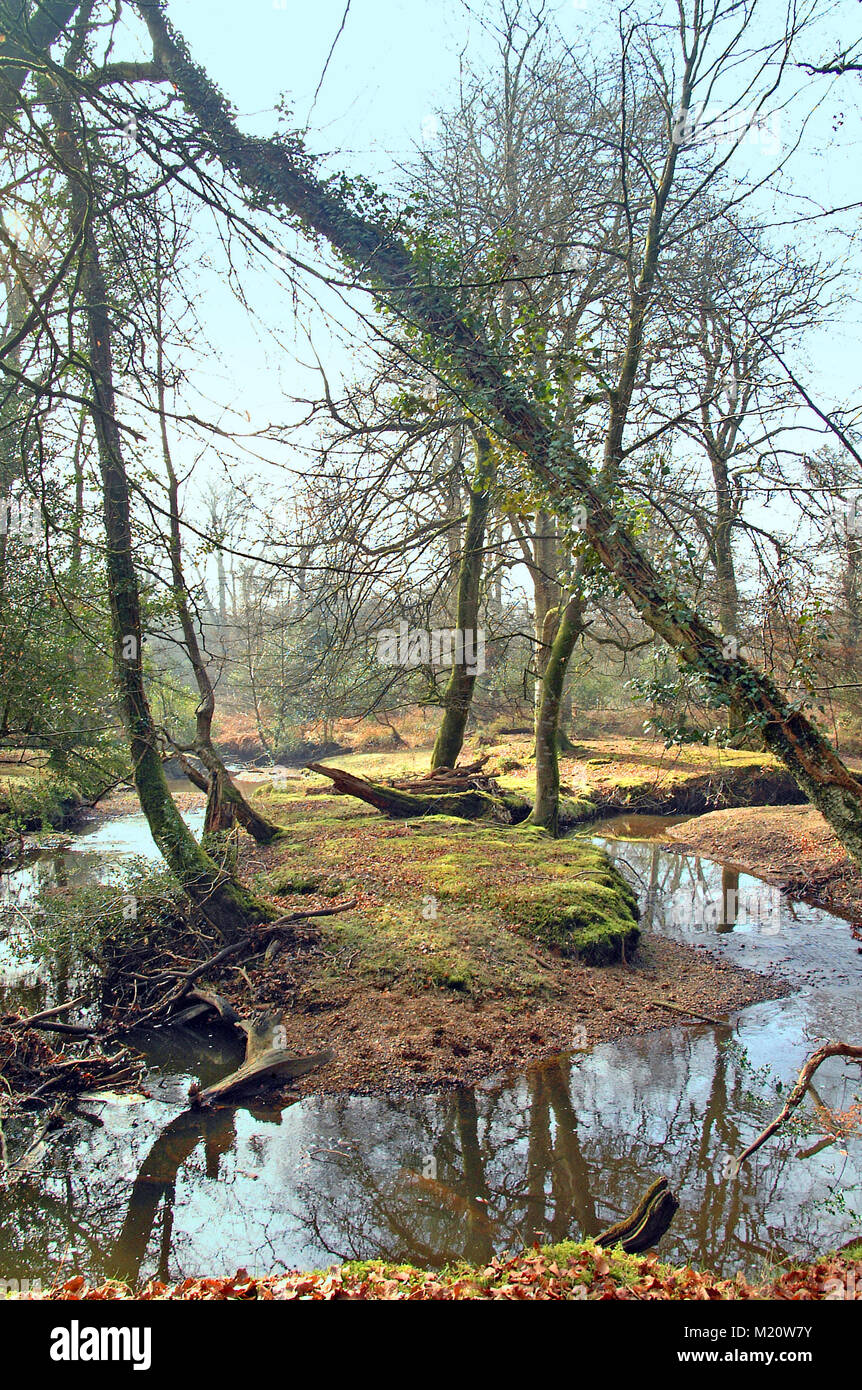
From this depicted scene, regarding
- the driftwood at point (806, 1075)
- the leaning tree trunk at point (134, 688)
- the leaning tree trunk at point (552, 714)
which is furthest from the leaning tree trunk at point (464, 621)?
the driftwood at point (806, 1075)

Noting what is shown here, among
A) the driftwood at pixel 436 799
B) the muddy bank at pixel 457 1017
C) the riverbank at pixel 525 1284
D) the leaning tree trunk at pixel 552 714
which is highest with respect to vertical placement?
the leaning tree trunk at pixel 552 714

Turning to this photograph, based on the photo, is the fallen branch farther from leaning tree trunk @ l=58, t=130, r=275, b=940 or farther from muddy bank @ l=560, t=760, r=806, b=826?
muddy bank @ l=560, t=760, r=806, b=826

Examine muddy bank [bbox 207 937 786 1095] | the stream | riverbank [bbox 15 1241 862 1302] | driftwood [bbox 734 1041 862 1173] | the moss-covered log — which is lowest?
the stream

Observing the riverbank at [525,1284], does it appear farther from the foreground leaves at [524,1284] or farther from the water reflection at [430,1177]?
the water reflection at [430,1177]

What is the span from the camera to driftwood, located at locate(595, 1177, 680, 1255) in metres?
3.54

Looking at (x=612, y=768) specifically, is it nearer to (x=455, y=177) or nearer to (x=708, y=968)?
(x=708, y=968)

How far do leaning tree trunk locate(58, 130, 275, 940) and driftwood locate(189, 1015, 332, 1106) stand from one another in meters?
1.46

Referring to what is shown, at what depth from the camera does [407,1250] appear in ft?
12.2

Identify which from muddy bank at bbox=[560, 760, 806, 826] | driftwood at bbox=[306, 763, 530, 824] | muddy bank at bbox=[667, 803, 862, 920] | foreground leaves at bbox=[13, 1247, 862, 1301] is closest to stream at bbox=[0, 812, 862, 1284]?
foreground leaves at bbox=[13, 1247, 862, 1301]

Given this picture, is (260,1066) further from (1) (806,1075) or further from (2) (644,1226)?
(1) (806,1075)

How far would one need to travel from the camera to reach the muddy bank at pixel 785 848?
9.92 metres

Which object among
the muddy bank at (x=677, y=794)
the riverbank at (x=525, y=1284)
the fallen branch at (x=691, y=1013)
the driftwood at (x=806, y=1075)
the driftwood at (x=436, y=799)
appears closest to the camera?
the riverbank at (x=525, y=1284)

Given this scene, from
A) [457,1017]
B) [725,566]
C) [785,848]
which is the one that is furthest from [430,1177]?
[785,848]

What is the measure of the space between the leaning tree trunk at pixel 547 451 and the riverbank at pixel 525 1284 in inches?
106
